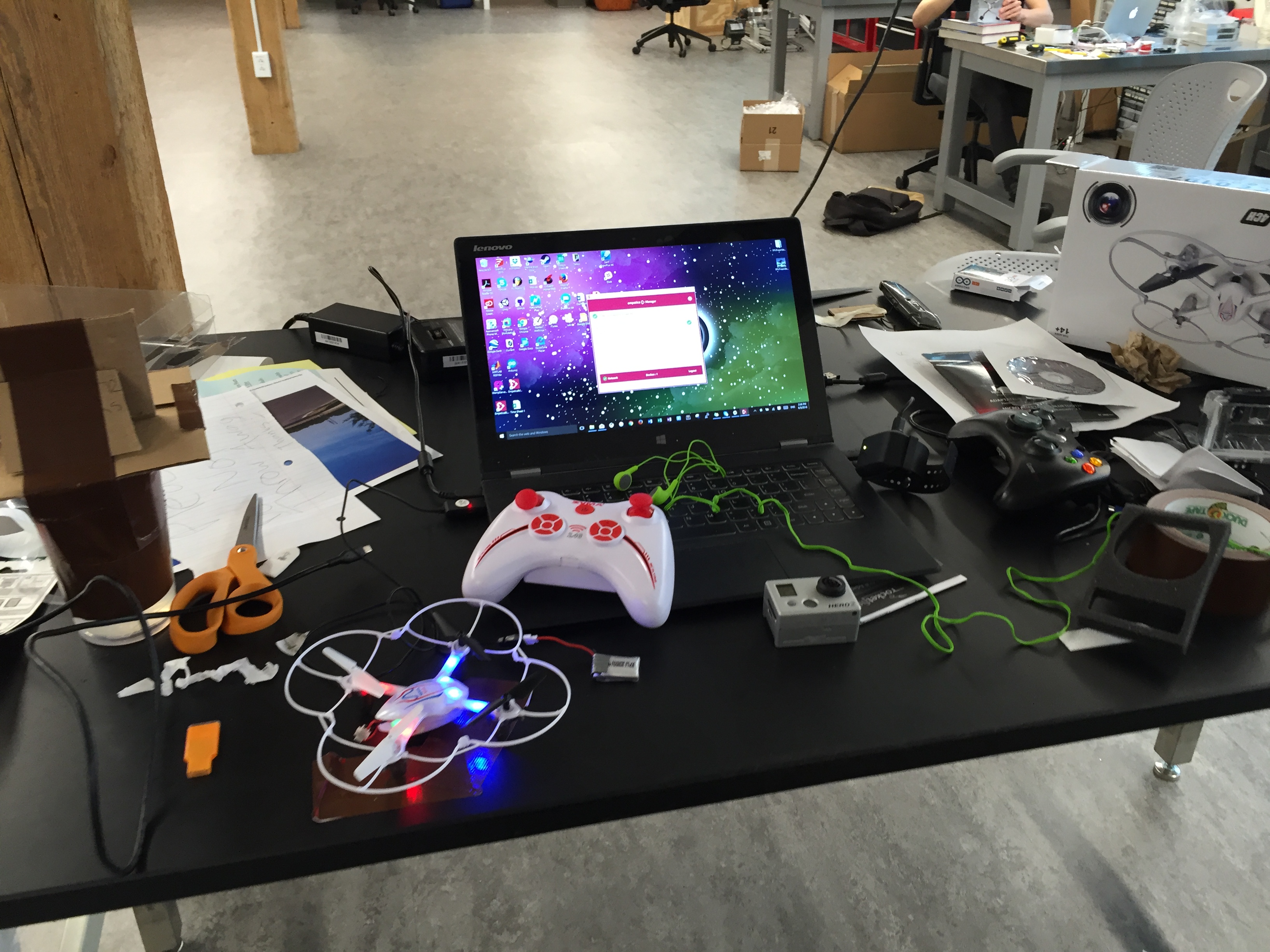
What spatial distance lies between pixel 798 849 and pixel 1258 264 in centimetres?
99

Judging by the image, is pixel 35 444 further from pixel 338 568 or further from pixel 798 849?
pixel 798 849

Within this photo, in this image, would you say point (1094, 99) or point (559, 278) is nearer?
point (559, 278)

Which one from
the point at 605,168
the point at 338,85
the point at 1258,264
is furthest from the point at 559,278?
the point at 338,85

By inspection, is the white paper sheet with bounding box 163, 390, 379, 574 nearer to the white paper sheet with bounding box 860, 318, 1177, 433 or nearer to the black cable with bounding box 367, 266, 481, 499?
the black cable with bounding box 367, 266, 481, 499

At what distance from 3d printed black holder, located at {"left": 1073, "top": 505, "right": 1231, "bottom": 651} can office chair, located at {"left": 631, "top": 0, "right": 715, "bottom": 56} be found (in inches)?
263

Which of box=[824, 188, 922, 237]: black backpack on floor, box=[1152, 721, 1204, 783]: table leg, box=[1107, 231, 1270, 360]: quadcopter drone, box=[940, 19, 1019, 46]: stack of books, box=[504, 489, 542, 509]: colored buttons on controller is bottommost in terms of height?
box=[1152, 721, 1204, 783]: table leg

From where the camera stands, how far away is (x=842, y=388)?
1.10 meters

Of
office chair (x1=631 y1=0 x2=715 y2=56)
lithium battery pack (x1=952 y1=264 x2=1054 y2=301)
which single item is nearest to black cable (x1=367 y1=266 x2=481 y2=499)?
lithium battery pack (x1=952 y1=264 x2=1054 y2=301)

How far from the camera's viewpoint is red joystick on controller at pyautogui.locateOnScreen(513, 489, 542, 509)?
738mm

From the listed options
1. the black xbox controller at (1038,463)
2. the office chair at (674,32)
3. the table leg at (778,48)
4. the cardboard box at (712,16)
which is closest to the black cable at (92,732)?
the black xbox controller at (1038,463)

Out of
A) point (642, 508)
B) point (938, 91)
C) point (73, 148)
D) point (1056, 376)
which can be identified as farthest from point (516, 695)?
point (938, 91)

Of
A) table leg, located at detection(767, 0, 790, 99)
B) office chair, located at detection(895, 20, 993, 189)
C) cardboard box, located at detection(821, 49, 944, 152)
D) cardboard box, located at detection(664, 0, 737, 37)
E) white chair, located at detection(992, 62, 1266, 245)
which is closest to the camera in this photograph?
white chair, located at detection(992, 62, 1266, 245)

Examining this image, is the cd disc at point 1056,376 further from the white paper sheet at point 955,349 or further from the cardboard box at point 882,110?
the cardboard box at point 882,110

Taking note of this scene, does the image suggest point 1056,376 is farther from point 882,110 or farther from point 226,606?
point 882,110
